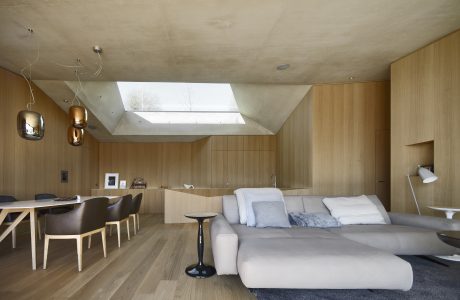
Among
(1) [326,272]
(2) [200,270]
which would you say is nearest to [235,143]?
(2) [200,270]

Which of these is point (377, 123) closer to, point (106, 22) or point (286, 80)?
point (286, 80)

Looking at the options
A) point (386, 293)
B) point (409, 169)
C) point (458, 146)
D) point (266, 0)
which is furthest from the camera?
point (409, 169)

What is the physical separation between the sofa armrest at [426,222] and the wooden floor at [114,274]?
2.46 meters

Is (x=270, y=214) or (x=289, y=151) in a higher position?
(x=289, y=151)

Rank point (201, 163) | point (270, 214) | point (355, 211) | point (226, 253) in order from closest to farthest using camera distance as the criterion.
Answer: point (226, 253)
point (270, 214)
point (355, 211)
point (201, 163)

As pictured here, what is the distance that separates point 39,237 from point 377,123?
22.7 ft

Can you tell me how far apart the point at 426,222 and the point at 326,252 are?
6.30ft

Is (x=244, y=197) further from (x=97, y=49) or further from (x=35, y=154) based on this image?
(x=35, y=154)

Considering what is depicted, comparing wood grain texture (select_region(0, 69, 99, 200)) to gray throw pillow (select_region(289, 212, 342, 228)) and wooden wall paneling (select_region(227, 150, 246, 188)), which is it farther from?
gray throw pillow (select_region(289, 212, 342, 228))

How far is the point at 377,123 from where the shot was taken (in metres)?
5.59

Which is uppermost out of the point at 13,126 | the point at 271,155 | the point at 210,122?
the point at 210,122

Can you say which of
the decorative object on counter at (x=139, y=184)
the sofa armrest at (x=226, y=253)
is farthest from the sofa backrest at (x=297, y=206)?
the decorative object on counter at (x=139, y=184)

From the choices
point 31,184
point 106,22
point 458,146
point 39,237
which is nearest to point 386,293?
point 458,146

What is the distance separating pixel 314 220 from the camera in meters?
3.63
